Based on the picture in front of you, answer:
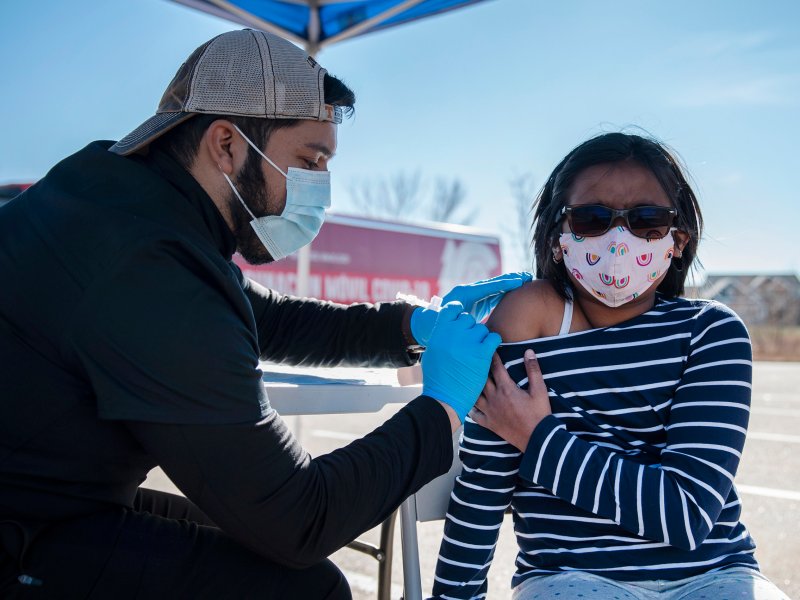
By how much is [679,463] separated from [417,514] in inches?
21.2

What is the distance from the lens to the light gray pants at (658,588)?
110 centimetres

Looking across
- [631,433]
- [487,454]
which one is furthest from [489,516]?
[631,433]

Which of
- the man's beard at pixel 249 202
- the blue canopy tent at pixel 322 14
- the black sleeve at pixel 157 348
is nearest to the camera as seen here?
the black sleeve at pixel 157 348

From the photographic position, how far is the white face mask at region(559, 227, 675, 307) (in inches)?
50.8

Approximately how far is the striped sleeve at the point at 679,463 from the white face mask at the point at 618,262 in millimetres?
169

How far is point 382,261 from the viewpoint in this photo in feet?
A: 26.1

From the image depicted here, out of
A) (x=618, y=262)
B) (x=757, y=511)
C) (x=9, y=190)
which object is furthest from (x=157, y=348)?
(x=9, y=190)

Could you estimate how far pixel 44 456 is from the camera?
39.8 inches

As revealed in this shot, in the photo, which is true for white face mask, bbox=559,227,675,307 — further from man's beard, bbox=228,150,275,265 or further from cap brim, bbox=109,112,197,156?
cap brim, bbox=109,112,197,156

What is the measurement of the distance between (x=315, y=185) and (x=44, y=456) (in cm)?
73

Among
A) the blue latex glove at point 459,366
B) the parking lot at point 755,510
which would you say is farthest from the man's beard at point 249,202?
the parking lot at point 755,510

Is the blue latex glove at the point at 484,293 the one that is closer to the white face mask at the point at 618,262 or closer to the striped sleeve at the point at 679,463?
the white face mask at the point at 618,262

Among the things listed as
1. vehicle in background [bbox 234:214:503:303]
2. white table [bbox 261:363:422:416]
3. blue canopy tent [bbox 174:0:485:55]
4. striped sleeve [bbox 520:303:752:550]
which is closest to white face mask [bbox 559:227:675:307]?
striped sleeve [bbox 520:303:752:550]

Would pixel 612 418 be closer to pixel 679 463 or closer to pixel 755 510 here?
pixel 679 463
